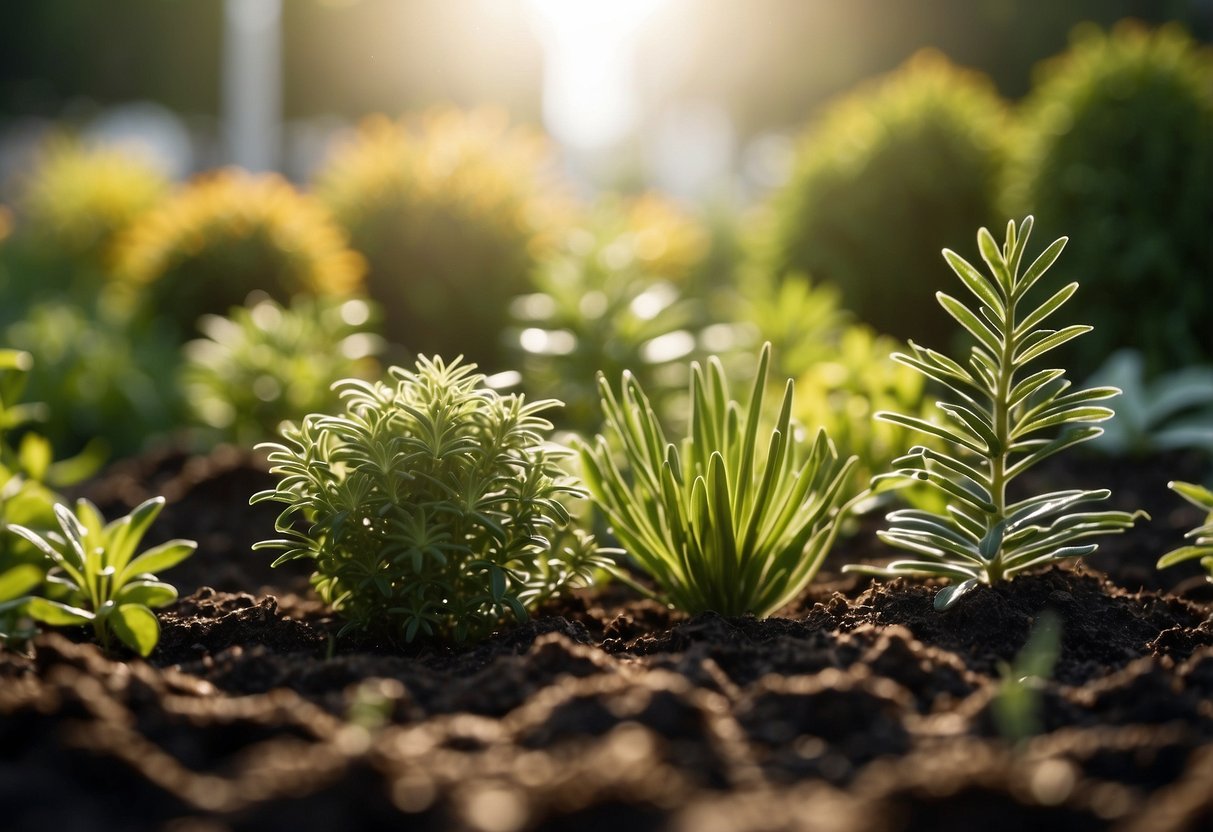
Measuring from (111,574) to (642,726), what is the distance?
1.10 meters

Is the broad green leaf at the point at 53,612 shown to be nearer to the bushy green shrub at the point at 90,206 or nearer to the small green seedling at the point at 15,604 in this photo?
the small green seedling at the point at 15,604

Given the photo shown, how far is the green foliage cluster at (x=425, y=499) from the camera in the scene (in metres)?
1.87

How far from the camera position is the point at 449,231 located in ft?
18.4

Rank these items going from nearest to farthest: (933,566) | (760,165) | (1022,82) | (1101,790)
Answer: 1. (1101,790)
2. (933,566)
3. (1022,82)
4. (760,165)

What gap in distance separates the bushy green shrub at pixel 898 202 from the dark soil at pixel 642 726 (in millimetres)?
3622

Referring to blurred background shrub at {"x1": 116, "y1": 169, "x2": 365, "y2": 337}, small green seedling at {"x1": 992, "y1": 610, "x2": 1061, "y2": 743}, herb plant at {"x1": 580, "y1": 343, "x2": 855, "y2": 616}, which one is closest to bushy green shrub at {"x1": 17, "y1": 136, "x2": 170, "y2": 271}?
blurred background shrub at {"x1": 116, "y1": 169, "x2": 365, "y2": 337}

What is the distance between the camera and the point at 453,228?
5613 millimetres

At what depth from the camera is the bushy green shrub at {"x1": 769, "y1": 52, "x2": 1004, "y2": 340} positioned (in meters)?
5.56

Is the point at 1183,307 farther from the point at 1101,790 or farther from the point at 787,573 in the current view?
the point at 1101,790

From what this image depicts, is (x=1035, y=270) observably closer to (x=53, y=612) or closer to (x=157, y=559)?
(x=157, y=559)

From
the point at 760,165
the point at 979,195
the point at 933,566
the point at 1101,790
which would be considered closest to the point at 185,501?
the point at 933,566

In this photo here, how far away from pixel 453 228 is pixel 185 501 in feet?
8.57

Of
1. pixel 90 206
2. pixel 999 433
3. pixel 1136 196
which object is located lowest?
pixel 999 433

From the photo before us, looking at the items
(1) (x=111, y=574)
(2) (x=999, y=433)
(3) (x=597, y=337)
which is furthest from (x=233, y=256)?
(2) (x=999, y=433)
